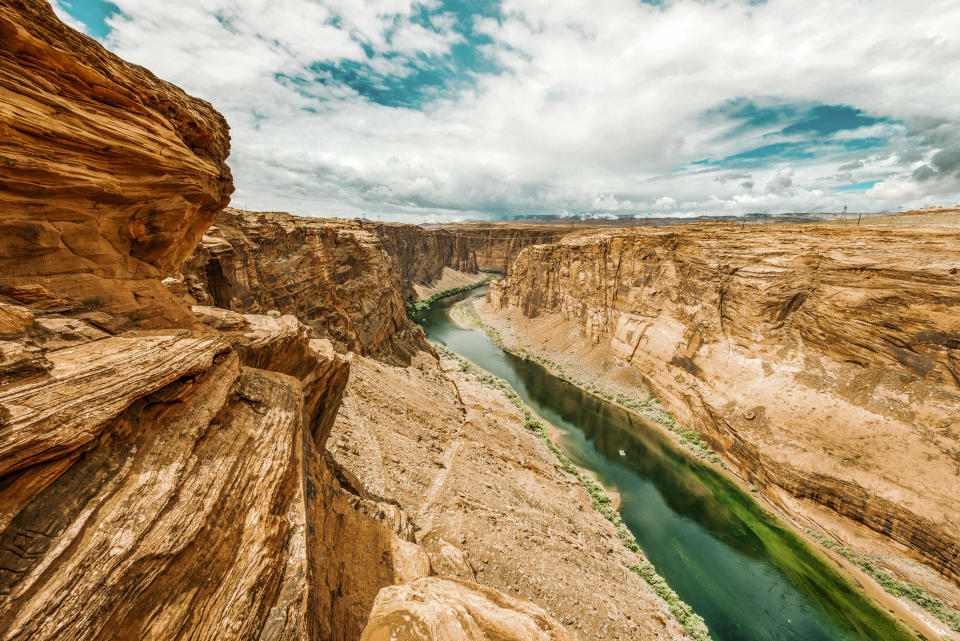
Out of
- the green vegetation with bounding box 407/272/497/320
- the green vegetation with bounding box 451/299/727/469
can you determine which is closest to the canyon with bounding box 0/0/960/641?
the green vegetation with bounding box 451/299/727/469

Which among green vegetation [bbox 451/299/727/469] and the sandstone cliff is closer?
the sandstone cliff

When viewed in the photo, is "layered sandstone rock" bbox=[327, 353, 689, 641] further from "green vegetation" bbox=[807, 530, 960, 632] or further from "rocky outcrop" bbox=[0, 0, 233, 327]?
"green vegetation" bbox=[807, 530, 960, 632]

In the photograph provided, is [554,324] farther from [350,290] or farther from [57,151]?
[57,151]

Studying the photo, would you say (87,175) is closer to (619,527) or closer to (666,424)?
(619,527)

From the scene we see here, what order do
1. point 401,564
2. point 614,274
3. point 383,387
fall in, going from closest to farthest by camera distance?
point 401,564, point 383,387, point 614,274

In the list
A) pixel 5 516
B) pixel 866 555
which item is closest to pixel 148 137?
pixel 5 516

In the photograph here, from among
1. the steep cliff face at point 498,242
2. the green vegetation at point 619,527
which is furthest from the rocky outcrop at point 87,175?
the steep cliff face at point 498,242
